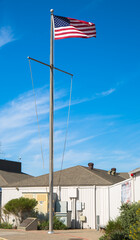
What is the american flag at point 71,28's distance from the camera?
18094 millimetres

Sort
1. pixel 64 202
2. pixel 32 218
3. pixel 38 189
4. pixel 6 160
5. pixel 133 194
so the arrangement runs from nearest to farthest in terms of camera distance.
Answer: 1. pixel 133 194
2. pixel 32 218
3. pixel 64 202
4. pixel 38 189
5. pixel 6 160

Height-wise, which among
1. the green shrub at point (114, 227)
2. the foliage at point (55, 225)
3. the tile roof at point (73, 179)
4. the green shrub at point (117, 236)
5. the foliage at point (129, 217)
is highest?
the tile roof at point (73, 179)

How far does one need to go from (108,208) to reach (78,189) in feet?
10.4

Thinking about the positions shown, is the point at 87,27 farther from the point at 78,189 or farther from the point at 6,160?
the point at 6,160

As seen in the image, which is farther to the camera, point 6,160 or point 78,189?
point 6,160

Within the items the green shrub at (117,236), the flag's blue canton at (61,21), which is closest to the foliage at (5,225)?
the green shrub at (117,236)

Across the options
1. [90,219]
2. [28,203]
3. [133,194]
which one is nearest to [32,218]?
[28,203]

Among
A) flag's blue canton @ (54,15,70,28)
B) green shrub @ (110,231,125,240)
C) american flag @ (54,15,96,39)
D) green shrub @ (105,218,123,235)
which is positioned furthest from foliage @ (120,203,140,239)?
flag's blue canton @ (54,15,70,28)

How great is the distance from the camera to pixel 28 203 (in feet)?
85.2

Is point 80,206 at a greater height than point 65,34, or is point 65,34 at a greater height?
point 65,34

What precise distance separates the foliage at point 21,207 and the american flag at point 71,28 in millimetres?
13689

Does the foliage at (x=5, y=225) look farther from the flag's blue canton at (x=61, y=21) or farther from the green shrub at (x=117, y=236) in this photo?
the flag's blue canton at (x=61, y=21)

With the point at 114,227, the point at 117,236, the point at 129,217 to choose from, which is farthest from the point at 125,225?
the point at 114,227

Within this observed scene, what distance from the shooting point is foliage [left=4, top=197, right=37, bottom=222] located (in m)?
25.7
